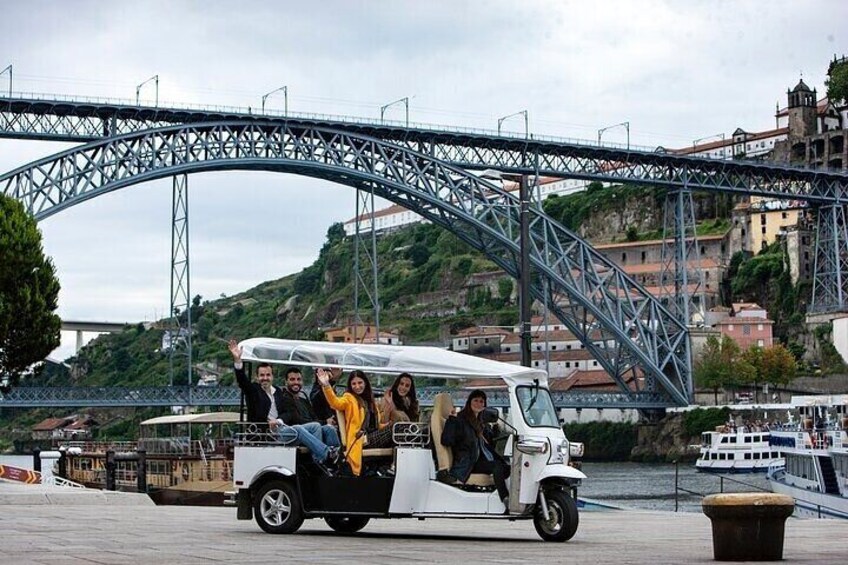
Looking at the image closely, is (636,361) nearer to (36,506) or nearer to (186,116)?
(186,116)

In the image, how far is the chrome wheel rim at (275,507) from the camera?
18141 millimetres

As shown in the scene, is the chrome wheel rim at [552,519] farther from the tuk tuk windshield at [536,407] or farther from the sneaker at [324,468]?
the sneaker at [324,468]

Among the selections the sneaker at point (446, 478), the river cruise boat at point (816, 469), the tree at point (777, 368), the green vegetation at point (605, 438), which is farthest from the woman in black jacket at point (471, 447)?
the tree at point (777, 368)

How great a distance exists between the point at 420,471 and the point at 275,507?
5.77ft

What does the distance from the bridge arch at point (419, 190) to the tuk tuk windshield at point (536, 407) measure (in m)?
50.7

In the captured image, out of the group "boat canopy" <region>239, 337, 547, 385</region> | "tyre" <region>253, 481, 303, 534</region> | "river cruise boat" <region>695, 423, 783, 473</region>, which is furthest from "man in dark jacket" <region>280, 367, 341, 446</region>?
"river cruise boat" <region>695, 423, 783, 473</region>

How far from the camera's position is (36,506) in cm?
2395

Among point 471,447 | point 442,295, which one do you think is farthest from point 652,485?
point 442,295

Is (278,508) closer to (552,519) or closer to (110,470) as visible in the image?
(552,519)

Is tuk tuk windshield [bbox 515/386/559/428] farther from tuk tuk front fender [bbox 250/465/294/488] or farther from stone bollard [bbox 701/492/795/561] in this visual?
stone bollard [bbox 701/492/795/561]

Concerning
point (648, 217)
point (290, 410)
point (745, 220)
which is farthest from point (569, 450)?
point (648, 217)

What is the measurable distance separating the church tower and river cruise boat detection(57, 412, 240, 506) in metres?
111

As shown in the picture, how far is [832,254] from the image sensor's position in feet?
345

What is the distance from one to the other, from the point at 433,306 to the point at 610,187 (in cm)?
2570
